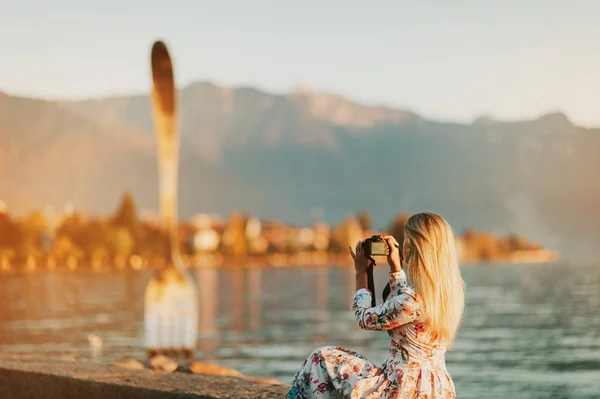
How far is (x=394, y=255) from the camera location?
646 cm

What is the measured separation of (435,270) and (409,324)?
1.54 ft

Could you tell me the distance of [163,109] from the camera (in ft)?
61.8

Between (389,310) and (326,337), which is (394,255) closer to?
(389,310)

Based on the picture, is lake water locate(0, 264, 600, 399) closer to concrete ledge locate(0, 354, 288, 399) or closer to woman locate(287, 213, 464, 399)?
concrete ledge locate(0, 354, 288, 399)

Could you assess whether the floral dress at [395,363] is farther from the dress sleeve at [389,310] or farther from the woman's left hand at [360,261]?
the woman's left hand at [360,261]

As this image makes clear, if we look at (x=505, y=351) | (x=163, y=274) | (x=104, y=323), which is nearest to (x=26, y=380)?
(x=163, y=274)

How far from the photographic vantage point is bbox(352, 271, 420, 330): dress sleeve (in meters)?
6.28

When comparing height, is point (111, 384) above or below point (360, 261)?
below

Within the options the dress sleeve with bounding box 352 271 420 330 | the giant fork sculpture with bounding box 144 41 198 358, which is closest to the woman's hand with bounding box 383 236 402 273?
the dress sleeve with bounding box 352 271 420 330

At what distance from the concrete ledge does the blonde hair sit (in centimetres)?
272

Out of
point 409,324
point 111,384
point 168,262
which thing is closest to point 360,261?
point 409,324

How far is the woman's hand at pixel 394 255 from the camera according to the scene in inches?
253

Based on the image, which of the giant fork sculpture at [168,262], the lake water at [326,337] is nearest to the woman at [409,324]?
the giant fork sculpture at [168,262]

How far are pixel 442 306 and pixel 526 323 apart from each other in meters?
69.4
